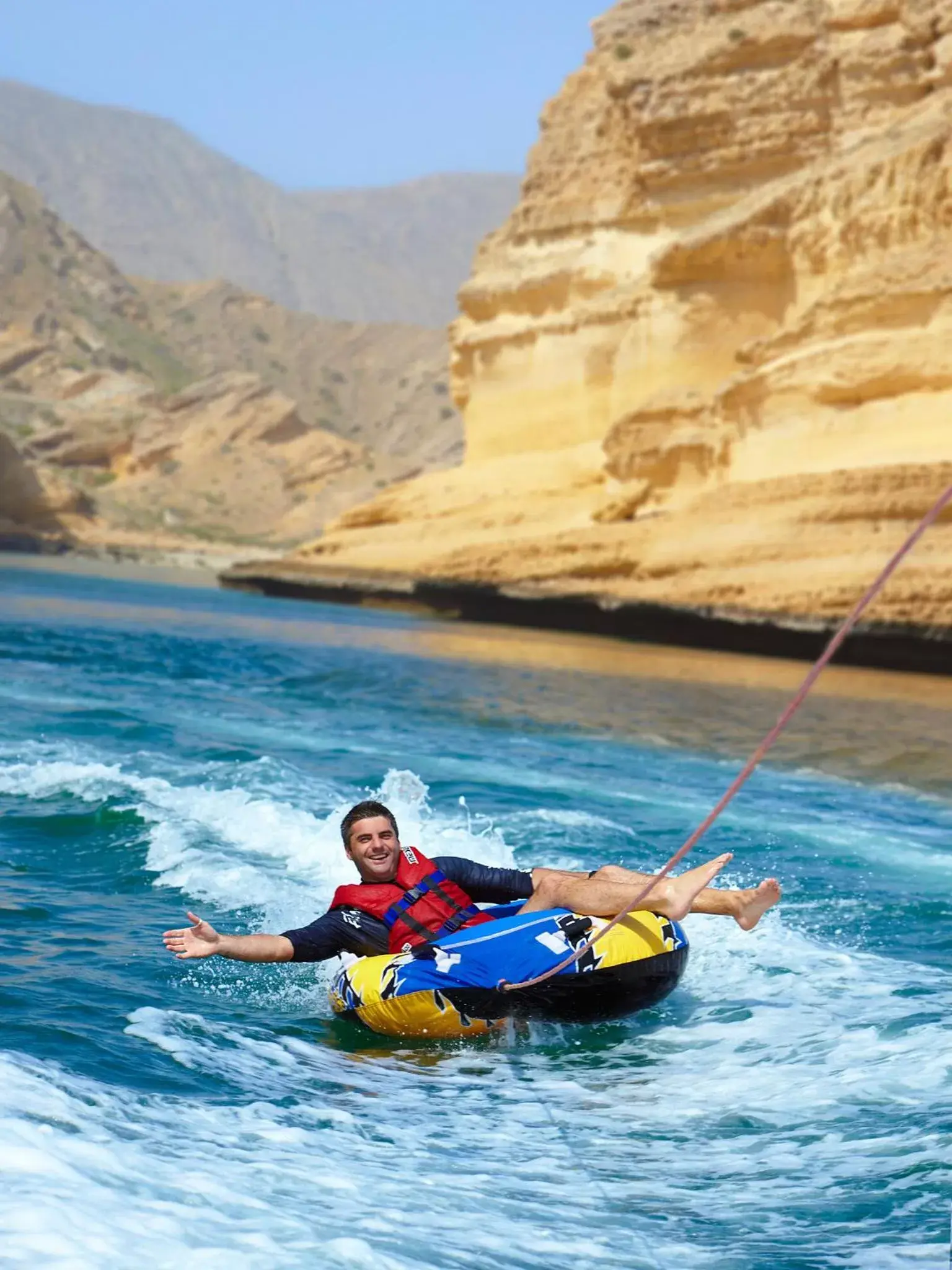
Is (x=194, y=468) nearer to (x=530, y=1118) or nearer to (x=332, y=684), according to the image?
(x=332, y=684)

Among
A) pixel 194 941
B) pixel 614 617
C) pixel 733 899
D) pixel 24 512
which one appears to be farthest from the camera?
pixel 24 512

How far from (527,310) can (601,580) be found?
613 inches

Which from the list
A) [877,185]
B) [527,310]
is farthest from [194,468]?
[877,185]

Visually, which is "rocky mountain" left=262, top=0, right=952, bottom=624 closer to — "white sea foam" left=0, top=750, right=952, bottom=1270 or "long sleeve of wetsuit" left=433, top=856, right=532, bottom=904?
"long sleeve of wetsuit" left=433, top=856, right=532, bottom=904

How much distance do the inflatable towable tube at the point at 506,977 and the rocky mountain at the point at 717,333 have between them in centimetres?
1516

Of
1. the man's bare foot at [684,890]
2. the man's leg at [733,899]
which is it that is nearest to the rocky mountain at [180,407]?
the man's leg at [733,899]

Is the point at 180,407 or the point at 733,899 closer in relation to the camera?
the point at 733,899

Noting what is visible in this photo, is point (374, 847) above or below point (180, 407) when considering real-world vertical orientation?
below

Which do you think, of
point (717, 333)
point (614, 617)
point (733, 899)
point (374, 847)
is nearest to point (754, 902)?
point (733, 899)

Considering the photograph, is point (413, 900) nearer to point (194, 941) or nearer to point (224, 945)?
point (224, 945)

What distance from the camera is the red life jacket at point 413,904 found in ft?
18.3

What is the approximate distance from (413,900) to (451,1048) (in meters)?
0.63

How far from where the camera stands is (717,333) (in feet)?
105

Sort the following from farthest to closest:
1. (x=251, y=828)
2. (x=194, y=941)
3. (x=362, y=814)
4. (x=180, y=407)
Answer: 1. (x=180, y=407)
2. (x=251, y=828)
3. (x=362, y=814)
4. (x=194, y=941)
